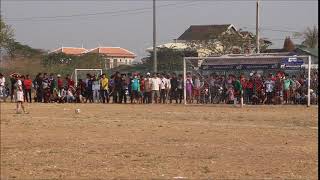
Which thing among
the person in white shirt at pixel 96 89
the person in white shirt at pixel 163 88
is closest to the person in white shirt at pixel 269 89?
the person in white shirt at pixel 163 88

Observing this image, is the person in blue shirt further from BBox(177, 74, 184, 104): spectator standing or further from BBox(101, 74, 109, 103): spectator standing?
BBox(177, 74, 184, 104): spectator standing

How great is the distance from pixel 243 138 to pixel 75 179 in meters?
6.29

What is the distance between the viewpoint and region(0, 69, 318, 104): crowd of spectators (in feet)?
95.7

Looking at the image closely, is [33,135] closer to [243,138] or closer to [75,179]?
[243,138]

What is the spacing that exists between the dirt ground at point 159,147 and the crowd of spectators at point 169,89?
7.03m

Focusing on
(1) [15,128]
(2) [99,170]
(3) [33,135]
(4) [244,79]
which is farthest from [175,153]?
(4) [244,79]

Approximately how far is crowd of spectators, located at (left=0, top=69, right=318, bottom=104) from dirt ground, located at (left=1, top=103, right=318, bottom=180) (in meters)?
7.03

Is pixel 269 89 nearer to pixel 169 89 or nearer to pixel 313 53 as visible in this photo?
pixel 169 89

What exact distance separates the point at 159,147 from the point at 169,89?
1875cm

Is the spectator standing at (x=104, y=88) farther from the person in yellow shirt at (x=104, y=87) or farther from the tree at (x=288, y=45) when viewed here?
the tree at (x=288, y=45)

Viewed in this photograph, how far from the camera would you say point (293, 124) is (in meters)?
19.0

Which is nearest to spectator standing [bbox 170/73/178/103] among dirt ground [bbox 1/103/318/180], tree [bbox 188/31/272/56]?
dirt ground [bbox 1/103/318/180]

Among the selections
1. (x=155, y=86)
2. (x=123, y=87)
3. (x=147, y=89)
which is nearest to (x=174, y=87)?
(x=155, y=86)

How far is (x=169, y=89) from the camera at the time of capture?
31984mm
